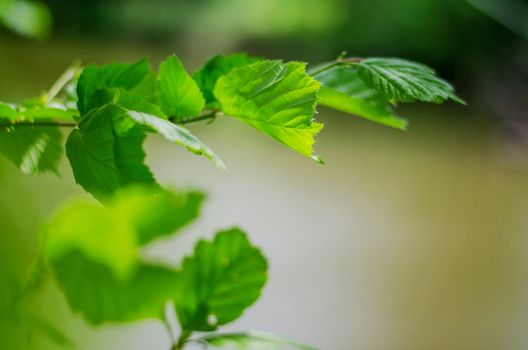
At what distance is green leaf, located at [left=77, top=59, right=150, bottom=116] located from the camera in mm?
147

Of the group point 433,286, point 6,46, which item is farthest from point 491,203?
point 6,46

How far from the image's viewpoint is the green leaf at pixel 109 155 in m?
0.13

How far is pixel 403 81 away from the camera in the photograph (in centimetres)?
17

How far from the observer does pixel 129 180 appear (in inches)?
5.2

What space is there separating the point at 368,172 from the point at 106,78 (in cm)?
142

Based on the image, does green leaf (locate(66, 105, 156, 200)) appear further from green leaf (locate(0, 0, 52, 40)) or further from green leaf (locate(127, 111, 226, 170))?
green leaf (locate(0, 0, 52, 40))

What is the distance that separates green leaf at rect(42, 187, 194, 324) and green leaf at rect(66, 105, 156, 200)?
0.17 feet

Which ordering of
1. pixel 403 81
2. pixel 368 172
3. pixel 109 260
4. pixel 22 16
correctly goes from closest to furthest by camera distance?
pixel 109 260, pixel 403 81, pixel 22 16, pixel 368 172

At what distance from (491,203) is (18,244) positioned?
1.50 metres

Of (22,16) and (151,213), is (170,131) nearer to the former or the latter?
(151,213)

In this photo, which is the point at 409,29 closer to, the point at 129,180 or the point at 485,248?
the point at 485,248

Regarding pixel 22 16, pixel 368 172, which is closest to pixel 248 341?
pixel 22 16

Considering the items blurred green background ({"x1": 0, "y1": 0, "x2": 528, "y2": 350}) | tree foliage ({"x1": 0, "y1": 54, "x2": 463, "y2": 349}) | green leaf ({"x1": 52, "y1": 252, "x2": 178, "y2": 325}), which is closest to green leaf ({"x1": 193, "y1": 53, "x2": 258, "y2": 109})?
tree foliage ({"x1": 0, "y1": 54, "x2": 463, "y2": 349})

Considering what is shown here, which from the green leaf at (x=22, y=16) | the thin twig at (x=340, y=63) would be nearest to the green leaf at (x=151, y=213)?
the thin twig at (x=340, y=63)
